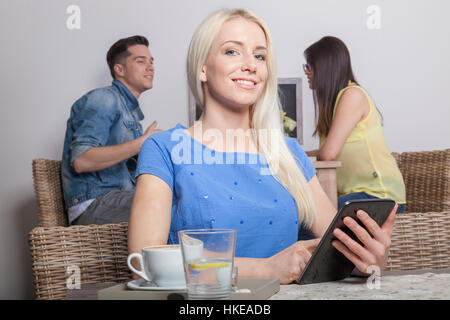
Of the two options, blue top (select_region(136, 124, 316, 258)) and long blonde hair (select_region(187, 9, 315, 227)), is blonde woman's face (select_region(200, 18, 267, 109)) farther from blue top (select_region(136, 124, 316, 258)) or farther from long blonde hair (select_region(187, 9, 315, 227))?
blue top (select_region(136, 124, 316, 258))

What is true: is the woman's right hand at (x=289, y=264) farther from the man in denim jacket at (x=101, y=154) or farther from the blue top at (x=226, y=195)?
the man in denim jacket at (x=101, y=154)

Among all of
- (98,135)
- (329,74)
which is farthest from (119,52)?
(329,74)

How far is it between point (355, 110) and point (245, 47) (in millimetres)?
1205

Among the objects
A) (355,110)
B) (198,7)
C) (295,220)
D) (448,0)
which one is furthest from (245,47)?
(448,0)

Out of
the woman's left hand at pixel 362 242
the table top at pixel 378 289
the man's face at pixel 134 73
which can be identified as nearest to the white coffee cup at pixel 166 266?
the table top at pixel 378 289

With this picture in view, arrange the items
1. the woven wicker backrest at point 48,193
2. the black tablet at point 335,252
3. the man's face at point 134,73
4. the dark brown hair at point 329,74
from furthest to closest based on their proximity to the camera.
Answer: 1. the man's face at point 134,73
2. the dark brown hair at point 329,74
3. the woven wicker backrest at point 48,193
4. the black tablet at point 335,252

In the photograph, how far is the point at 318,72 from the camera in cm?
246

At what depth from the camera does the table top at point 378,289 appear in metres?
0.66

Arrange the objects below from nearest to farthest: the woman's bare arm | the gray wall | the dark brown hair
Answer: the woman's bare arm < the dark brown hair < the gray wall

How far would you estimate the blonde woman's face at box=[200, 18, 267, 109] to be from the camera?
1.17 meters

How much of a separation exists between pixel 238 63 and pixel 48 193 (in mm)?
1245

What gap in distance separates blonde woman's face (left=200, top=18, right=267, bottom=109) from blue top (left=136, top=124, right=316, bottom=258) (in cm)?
14

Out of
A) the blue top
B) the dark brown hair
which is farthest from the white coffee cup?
the dark brown hair

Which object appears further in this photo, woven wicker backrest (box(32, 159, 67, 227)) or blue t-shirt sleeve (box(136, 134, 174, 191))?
woven wicker backrest (box(32, 159, 67, 227))
